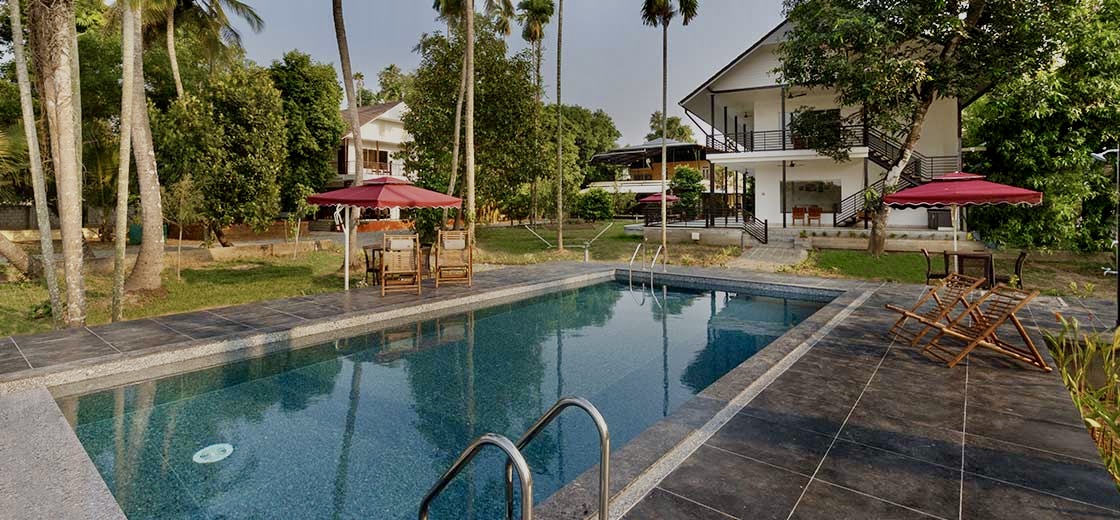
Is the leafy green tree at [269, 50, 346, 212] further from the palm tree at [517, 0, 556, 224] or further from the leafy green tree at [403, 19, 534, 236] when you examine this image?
the palm tree at [517, 0, 556, 224]

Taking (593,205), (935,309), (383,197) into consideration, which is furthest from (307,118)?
(935,309)

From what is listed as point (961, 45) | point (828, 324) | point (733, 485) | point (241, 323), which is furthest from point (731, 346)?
point (961, 45)

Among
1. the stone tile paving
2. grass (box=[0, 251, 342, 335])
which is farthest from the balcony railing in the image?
grass (box=[0, 251, 342, 335])

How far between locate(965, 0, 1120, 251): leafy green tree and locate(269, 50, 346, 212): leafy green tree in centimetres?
2639

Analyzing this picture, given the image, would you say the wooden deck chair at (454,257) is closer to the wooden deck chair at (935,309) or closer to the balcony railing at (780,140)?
the wooden deck chair at (935,309)

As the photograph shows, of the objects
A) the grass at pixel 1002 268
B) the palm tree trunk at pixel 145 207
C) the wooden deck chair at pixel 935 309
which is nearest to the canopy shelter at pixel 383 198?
the palm tree trunk at pixel 145 207

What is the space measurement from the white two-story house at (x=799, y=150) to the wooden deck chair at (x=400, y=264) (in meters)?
14.8

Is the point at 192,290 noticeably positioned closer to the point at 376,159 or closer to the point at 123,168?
the point at 123,168

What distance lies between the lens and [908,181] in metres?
18.6

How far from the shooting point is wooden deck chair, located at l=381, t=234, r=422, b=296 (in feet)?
32.8

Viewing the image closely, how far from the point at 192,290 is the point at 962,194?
47.9 feet

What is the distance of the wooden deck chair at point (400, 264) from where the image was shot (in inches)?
394

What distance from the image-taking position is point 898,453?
3594 millimetres

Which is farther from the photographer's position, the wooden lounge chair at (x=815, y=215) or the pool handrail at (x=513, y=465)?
the wooden lounge chair at (x=815, y=215)
